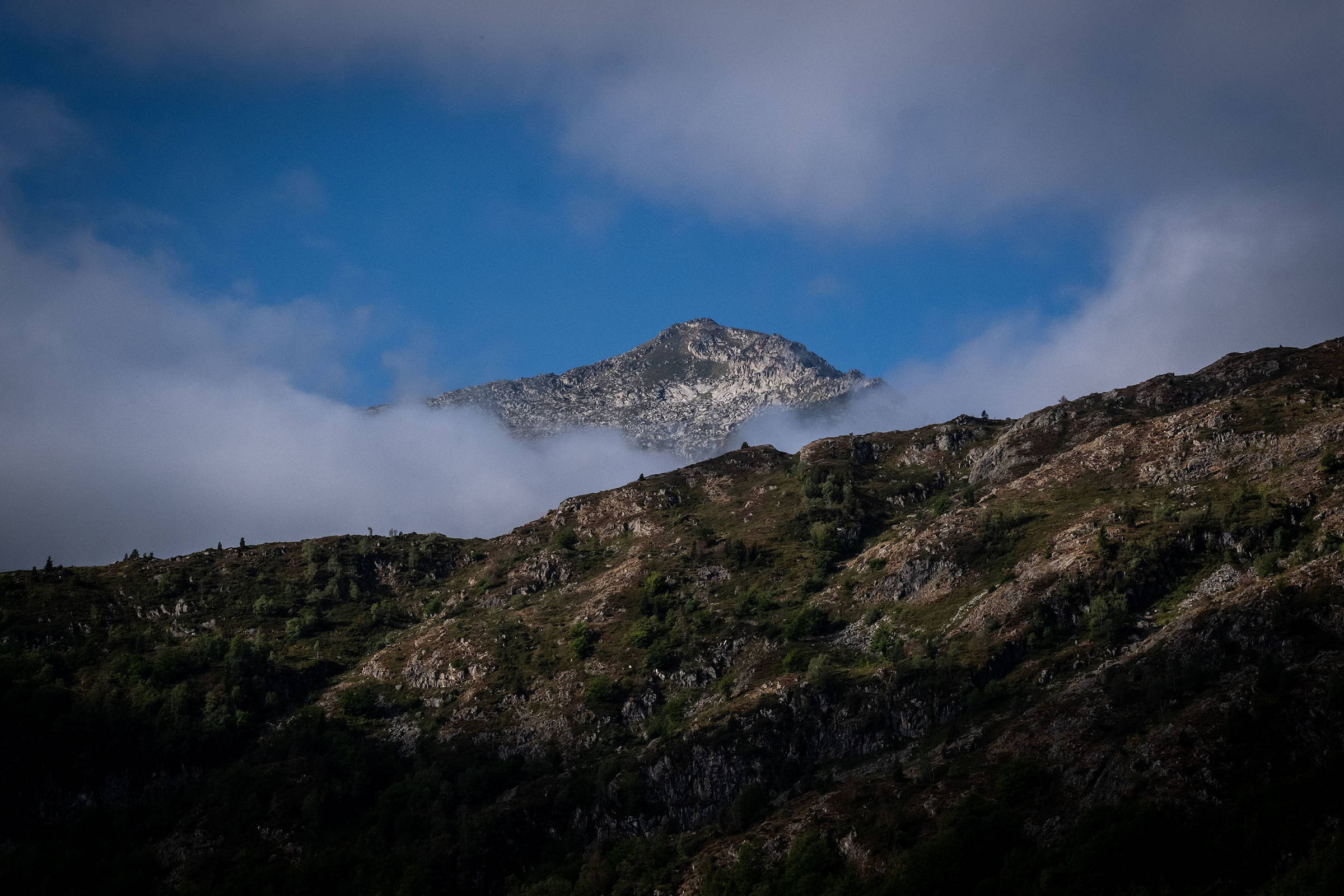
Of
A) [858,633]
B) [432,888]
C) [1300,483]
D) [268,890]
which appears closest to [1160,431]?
[1300,483]

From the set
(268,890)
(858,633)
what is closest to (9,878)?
(268,890)

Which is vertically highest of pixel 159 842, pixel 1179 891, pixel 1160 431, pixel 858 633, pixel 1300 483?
pixel 1160 431

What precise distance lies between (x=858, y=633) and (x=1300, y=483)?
70595 millimetres

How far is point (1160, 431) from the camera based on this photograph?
18662 centimetres

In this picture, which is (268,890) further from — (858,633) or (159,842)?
(858,633)

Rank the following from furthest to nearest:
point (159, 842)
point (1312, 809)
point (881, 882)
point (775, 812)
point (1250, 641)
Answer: point (159, 842) < point (775, 812) < point (1250, 641) < point (881, 882) < point (1312, 809)

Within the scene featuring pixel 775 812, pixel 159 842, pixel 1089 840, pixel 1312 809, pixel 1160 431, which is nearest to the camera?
pixel 1312 809

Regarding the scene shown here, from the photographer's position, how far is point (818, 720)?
145 m

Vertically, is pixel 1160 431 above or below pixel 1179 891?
above

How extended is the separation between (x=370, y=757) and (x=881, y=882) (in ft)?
292

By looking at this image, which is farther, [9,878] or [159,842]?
[159,842]

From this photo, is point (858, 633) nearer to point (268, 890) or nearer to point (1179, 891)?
point (1179, 891)

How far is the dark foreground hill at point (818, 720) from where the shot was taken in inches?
3979

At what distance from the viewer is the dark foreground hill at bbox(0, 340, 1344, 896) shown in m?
Answer: 101
